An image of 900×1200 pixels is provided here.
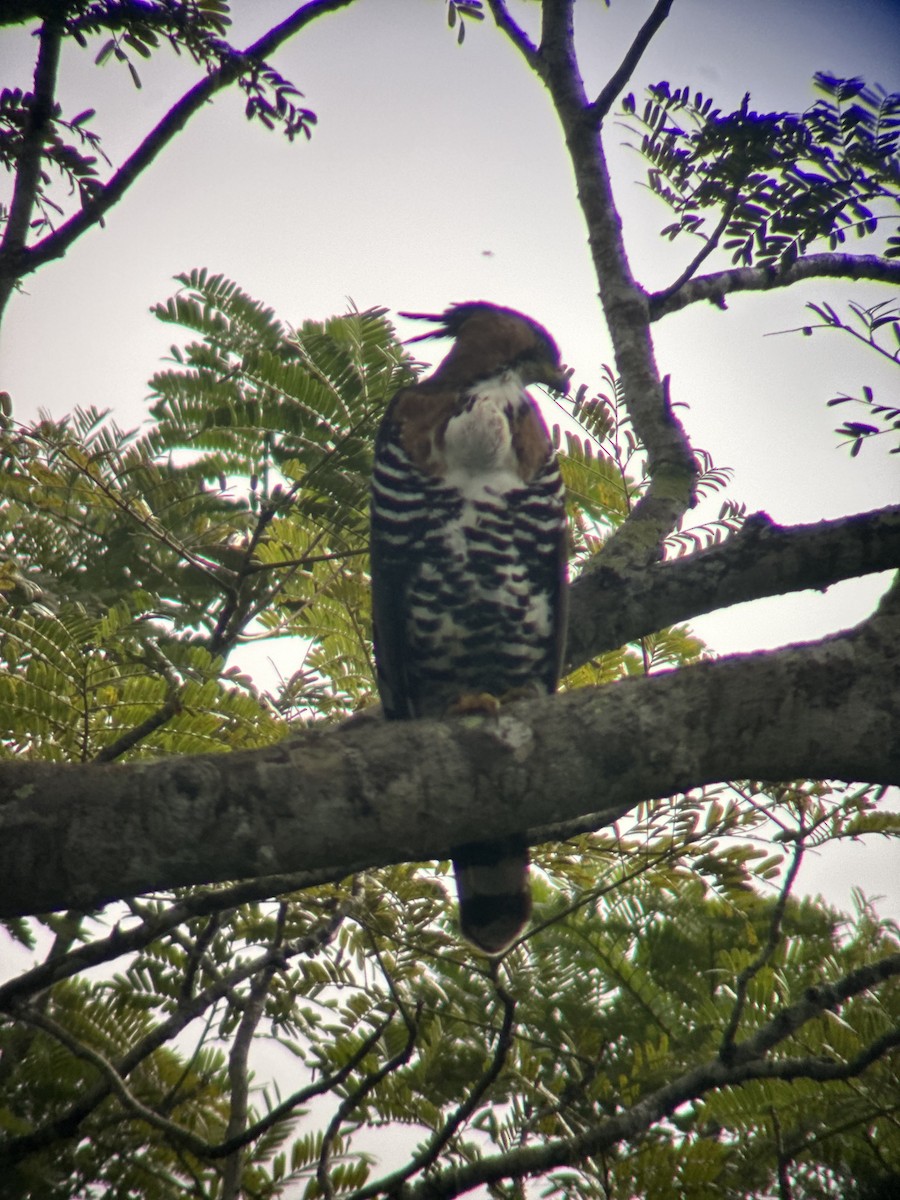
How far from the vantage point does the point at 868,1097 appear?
3096 millimetres

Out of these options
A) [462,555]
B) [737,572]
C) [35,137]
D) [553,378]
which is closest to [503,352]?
[553,378]

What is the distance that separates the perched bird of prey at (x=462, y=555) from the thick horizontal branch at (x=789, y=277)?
73 centimetres

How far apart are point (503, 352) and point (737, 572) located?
1.63 metres

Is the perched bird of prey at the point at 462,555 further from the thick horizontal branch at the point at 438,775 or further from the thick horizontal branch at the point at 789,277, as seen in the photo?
the thick horizontal branch at the point at 438,775

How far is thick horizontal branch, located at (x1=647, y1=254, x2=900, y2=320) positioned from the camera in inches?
164

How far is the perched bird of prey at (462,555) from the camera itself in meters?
3.95

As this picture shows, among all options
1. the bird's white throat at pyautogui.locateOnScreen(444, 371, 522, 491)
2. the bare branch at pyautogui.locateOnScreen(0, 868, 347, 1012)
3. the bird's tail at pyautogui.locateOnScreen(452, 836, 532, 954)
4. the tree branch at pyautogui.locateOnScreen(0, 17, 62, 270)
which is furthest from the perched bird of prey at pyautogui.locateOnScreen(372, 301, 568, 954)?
the tree branch at pyautogui.locateOnScreen(0, 17, 62, 270)

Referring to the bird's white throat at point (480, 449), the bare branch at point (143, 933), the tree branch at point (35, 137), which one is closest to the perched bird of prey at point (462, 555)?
the bird's white throat at point (480, 449)

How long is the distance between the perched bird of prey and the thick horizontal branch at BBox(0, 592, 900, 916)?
4.40 ft

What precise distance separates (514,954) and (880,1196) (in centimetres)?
132

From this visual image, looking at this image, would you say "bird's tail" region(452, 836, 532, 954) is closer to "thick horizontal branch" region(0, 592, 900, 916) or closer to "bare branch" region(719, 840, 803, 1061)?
"bare branch" region(719, 840, 803, 1061)

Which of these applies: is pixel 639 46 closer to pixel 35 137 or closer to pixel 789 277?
pixel 789 277

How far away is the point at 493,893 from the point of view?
3.61 meters

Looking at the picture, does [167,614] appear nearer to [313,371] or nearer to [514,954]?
[313,371]
